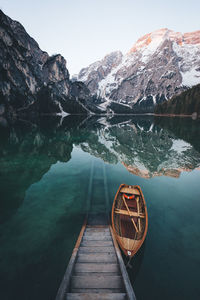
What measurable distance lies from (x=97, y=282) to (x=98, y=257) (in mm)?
1274

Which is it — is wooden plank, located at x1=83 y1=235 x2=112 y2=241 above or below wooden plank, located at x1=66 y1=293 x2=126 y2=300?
below

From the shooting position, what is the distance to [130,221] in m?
9.87

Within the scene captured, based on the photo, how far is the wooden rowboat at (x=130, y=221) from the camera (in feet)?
25.2

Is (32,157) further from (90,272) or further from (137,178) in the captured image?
(90,272)

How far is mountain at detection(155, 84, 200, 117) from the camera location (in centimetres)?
12150

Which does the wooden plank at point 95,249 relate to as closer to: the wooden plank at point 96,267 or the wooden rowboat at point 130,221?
the wooden rowboat at point 130,221

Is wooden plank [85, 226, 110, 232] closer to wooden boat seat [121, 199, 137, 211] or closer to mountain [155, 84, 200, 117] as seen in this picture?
wooden boat seat [121, 199, 137, 211]

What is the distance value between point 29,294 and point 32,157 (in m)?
22.4

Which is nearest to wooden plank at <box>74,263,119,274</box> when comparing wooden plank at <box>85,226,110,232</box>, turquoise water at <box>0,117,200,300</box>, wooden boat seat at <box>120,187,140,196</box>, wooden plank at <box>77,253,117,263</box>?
wooden plank at <box>77,253,117,263</box>

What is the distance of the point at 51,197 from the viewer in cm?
1507

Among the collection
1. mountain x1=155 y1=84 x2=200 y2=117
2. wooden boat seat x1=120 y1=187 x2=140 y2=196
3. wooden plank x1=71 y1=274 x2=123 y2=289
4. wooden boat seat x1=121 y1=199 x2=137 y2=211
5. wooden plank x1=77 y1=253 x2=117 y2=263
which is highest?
mountain x1=155 y1=84 x2=200 y2=117

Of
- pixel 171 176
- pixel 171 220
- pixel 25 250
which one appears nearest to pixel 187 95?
pixel 171 176

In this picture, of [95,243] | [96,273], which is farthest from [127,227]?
[96,273]

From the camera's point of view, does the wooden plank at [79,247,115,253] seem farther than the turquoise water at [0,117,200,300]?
Yes
